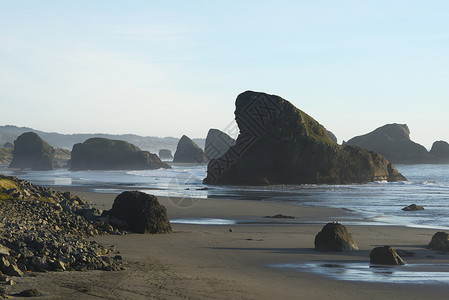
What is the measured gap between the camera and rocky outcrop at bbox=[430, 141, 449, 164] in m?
184

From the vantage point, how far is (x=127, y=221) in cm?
2286

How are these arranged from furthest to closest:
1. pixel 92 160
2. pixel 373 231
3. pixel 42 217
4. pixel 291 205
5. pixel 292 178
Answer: pixel 92 160
pixel 292 178
pixel 291 205
pixel 373 231
pixel 42 217

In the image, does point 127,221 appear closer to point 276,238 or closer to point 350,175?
point 276,238

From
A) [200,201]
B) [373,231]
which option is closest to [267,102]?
[200,201]

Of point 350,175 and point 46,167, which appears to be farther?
point 46,167

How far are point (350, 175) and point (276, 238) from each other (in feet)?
181

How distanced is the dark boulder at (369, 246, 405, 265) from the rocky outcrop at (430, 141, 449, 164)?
17955 centimetres

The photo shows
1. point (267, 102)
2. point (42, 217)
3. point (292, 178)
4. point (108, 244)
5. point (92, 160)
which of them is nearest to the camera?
point (108, 244)

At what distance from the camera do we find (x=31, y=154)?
142 m

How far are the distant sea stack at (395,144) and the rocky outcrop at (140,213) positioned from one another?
6607 inches

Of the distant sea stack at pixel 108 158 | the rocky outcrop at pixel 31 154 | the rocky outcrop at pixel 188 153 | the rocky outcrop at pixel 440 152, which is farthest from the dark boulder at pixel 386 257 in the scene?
the rocky outcrop at pixel 440 152

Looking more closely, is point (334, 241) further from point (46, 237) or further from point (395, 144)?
point (395, 144)

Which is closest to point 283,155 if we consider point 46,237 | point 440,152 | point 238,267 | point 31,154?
point 238,267

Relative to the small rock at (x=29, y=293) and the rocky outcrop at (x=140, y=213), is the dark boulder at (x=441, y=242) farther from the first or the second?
the small rock at (x=29, y=293)
